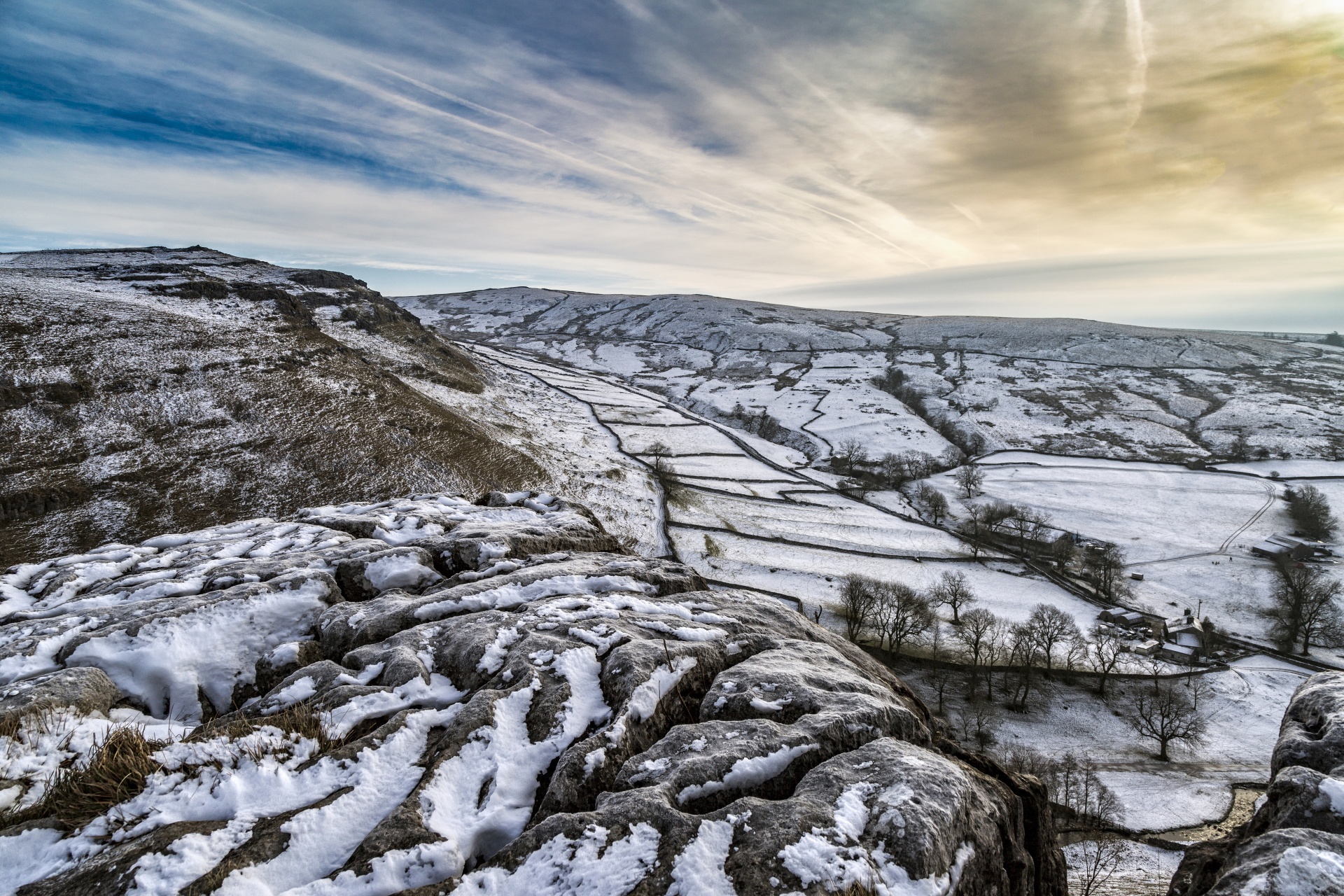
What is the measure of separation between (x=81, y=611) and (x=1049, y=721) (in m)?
54.3

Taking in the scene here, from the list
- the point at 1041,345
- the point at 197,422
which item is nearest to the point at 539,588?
the point at 197,422

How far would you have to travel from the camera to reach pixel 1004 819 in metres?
7.97

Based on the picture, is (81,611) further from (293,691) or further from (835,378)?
(835,378)

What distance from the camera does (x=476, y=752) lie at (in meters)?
8.11

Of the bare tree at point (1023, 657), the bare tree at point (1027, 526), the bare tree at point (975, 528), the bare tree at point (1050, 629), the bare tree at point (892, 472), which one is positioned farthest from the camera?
the bare tree at point (892, 472)

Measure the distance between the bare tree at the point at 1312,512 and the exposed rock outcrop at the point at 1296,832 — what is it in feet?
299

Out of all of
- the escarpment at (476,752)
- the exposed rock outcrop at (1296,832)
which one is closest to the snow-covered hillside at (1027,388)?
the exposed rock outcrop at (1296,832)

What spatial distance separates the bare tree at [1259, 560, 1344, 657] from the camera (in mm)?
49688

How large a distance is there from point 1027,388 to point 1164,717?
123894 millimetres

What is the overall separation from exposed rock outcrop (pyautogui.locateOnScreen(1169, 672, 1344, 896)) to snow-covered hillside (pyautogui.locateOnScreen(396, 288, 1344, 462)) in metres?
92.2

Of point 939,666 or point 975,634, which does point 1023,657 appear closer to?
point 975,634

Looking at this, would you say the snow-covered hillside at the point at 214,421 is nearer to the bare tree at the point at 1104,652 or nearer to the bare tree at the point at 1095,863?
the bare tree at the point at 1095,863

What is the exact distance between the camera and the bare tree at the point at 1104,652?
42.5 meters

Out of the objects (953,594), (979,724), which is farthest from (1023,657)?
(979,724)
